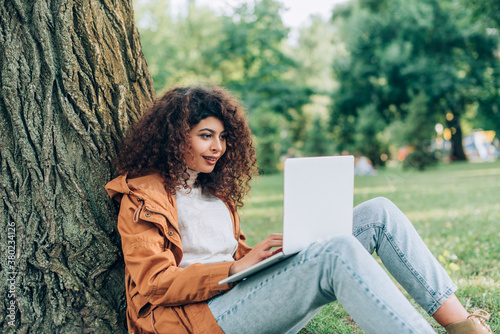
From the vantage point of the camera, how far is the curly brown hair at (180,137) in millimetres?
2531

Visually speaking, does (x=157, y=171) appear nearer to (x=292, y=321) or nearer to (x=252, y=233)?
(x=292, y=321)

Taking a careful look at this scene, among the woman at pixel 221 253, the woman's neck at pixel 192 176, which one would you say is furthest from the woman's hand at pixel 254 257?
the woman's neck at pixel 192 176

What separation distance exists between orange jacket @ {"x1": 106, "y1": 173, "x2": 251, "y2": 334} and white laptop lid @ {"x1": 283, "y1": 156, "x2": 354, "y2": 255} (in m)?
0.37

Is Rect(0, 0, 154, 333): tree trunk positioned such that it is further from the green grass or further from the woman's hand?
the green grass

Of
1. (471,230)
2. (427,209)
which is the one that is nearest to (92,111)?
(471,230)

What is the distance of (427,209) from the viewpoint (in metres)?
7.89

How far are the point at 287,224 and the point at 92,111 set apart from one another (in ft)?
4.42

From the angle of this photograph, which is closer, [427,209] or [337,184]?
[337,184]

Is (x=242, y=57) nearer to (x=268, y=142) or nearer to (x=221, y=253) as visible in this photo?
(x=268, y=142)

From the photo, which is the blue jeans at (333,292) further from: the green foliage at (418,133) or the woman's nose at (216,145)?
the green foliage at (418,133)

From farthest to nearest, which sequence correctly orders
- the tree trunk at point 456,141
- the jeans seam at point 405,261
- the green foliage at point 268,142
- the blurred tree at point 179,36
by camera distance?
the tree trunk at point 456,141 < the blurred tree at point 179,36 < the green foliage at point 268,142 < the jeans seam at point 405,261

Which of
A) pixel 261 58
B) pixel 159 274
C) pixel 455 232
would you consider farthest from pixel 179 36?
pixel 159 274

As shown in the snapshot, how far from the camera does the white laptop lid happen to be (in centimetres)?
193

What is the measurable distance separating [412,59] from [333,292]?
81.2 feet
